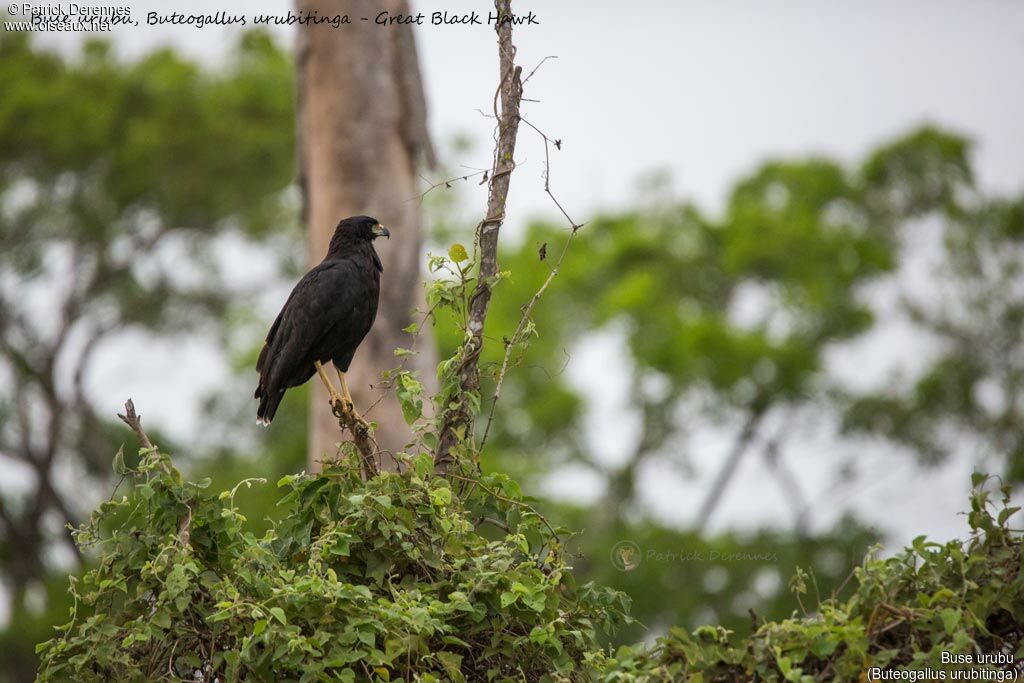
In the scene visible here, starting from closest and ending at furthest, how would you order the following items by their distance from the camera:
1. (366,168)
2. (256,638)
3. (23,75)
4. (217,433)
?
(256,638) < (366,168) < (23,75) < (217,433)

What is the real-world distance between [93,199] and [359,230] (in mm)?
14629

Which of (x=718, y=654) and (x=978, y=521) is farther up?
(x=978, y=521)

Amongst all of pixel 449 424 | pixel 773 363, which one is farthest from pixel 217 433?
pixel 449 424

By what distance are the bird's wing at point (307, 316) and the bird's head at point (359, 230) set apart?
0.24m

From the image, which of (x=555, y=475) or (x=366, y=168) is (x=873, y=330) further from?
(x=366, y=168)

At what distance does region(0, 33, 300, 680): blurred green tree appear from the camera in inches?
738

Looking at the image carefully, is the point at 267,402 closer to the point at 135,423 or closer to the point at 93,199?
the point at 135,423

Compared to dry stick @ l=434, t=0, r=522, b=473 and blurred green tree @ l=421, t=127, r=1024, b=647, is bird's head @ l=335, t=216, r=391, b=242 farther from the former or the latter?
blurred green tree @ l=421, t=127, r=1024, b=647

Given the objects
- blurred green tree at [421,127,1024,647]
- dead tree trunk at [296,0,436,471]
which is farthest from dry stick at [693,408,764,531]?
dead tree trunk at [296,0,436,471]

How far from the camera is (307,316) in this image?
5695 millimetres

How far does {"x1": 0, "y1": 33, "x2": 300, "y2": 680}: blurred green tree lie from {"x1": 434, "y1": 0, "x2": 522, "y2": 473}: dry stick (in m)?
14.4

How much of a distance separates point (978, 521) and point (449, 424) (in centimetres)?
165

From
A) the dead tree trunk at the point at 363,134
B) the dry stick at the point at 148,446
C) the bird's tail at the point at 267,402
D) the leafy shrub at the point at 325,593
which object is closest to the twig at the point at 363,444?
the leafy shrub at the point at 325,593

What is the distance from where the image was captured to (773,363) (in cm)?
2238
